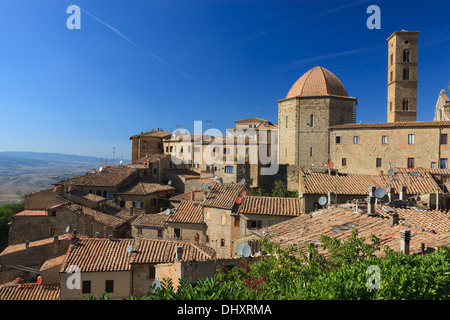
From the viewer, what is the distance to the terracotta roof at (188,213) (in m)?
27.4

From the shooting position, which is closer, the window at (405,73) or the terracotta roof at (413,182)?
the terracotta roof at (413,182)

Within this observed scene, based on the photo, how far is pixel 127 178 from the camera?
4119 centimetres

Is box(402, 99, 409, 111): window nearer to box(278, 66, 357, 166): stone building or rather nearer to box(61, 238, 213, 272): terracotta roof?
box(278, 66, 357, 166): stone building

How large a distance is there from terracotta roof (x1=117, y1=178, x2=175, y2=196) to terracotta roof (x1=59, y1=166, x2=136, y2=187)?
3.87 feet

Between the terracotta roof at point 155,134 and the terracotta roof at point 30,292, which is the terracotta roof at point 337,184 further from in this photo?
the terracotta roof at point 155,134

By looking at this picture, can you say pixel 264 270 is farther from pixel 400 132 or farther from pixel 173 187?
pixel 173 187

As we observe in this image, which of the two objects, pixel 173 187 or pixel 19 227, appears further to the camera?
pixel 173 187

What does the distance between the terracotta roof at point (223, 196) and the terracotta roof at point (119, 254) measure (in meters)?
6.17

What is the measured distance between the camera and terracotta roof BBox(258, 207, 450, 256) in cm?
1126

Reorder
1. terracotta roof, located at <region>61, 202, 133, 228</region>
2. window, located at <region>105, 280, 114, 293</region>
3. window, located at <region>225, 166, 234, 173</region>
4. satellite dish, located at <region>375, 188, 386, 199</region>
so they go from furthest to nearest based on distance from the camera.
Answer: window, located at <region>225, 166, 234, 173</region> < terracotta roof, located at <region>61, 202, 133, 228</region> < window, located at <region>105, 280, 114, 293</region> < satellite dish, located at <region>375, 188, 386, 199</region>

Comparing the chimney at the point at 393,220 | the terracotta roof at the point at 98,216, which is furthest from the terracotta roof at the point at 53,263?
the chimney at the point at 393,220

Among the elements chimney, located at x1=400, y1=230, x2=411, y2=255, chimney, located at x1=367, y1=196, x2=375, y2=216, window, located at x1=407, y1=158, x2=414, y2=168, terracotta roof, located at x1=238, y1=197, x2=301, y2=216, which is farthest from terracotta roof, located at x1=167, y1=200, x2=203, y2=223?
window, located at x1=407, y1=158, x2=414, y2=168
